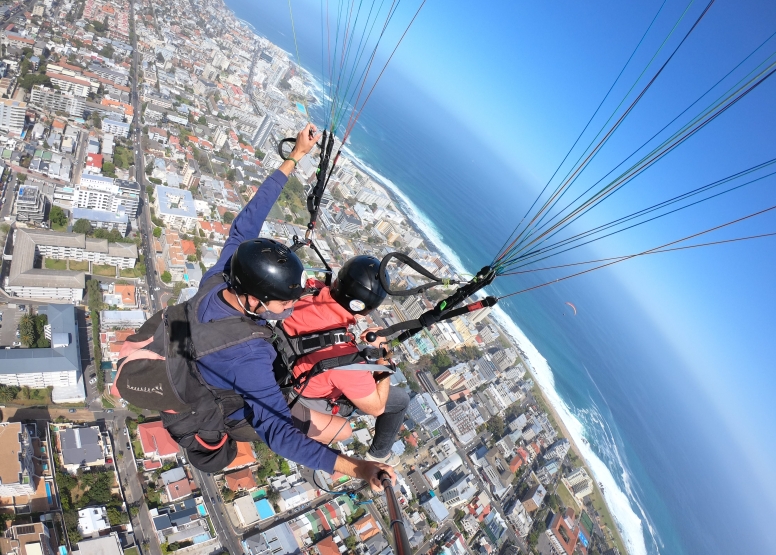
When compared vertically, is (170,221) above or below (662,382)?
above

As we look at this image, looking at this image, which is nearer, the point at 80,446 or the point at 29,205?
the point at 80,446

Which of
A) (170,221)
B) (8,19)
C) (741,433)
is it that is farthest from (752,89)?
(741,433)

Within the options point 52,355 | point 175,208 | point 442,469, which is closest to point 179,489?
point 52,355

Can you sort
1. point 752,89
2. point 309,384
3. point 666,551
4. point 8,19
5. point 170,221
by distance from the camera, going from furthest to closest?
1. point 8,19
2. point 666,551
3. point 170,221
4. point 309,384
5. point 752,89

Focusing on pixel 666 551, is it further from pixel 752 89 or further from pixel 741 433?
pixel 741 433

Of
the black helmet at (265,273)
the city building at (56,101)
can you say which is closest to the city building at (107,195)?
the city building at (56,101)

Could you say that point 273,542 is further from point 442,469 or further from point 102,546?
point 442,469

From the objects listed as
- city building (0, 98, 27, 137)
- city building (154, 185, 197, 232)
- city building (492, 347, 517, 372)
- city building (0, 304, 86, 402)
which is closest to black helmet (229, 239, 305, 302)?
city building (0, 304, 86, 402)
